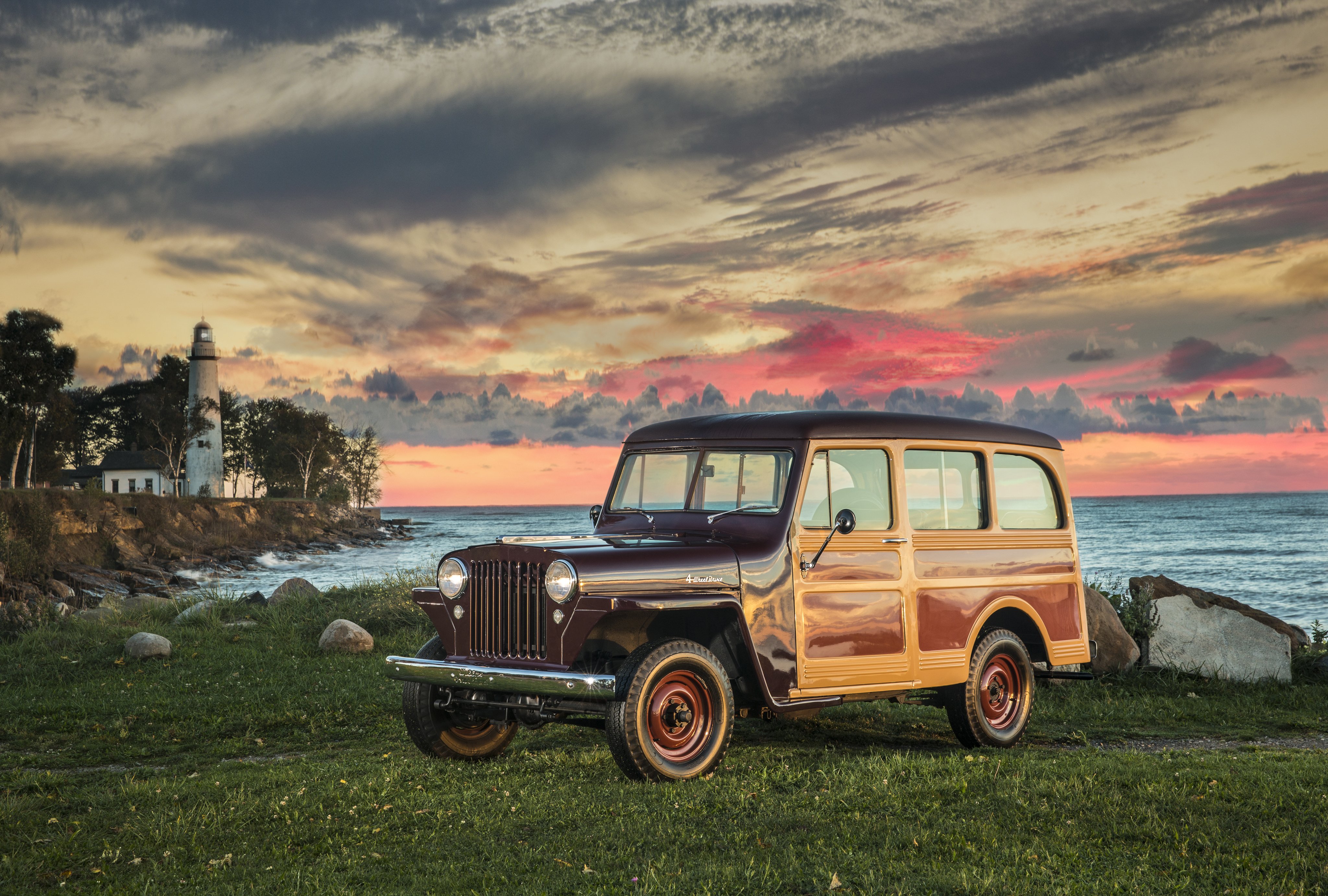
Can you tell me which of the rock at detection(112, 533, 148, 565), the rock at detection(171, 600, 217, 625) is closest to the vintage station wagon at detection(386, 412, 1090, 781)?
the rock at detection(171, 600, 217, 625)

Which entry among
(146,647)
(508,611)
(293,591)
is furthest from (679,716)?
(293,591)

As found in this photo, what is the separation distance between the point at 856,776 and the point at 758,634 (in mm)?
1162

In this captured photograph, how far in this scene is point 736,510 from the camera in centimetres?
815

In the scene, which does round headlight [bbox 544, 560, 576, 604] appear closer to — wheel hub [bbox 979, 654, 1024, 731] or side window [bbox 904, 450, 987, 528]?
side window [bbox 904, 450, 987, 528]

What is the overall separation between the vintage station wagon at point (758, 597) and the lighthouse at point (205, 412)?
77.8 metres

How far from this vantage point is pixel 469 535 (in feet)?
324

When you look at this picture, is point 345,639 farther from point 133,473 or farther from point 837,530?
point 133,473

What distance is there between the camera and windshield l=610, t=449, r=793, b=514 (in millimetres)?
8062

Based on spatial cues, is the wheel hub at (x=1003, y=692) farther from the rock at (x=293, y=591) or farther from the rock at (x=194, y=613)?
the rock at (x=293, y=591)

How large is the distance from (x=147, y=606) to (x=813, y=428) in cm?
1611

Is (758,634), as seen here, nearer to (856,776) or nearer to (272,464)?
(856,776)

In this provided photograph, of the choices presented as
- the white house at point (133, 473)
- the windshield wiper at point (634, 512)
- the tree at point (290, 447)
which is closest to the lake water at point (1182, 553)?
the windshield wiper at point (634, 512)

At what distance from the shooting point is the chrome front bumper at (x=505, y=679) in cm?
674

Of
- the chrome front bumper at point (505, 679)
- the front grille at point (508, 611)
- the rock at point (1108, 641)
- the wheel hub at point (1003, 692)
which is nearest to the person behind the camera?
the chrome front bumper at point (505, 679)
